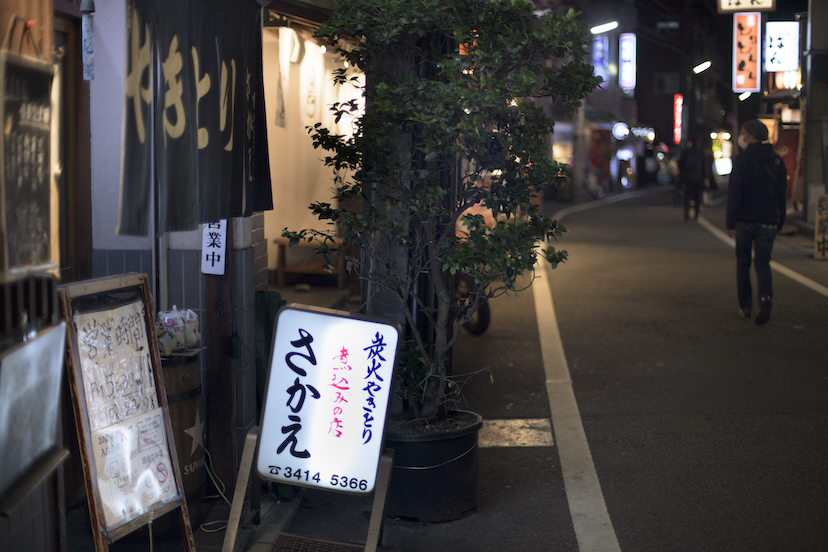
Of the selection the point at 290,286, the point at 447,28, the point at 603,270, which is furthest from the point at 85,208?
the point at 603,270

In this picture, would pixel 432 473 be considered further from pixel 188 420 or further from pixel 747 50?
pixel 747 50

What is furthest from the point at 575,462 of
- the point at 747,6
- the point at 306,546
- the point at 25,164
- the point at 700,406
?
the point at 747,6

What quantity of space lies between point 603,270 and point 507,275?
10404 mm

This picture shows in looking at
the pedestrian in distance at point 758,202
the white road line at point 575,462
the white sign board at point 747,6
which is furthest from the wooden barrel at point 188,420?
the white sign board at point 747,6

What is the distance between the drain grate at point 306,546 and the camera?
14.2ft

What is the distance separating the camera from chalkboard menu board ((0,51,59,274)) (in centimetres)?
247

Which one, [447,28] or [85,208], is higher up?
[447,28]

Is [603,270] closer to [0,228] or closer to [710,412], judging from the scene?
[710,412]

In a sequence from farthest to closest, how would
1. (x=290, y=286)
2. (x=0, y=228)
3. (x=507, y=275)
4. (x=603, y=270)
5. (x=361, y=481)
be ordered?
(x=603, y=270) → (x=290, y=286) → (x=507, y=275) → (x=361, y=481) → (x=0, y=228)

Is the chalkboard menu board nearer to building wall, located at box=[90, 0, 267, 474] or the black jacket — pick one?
building wall, located at box=[90, 0, 267, 474]

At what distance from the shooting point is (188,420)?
4266 millimetres

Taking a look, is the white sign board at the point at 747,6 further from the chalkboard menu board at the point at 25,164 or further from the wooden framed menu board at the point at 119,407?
the chalkboard menu board at the point at 25,164

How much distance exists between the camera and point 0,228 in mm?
2463

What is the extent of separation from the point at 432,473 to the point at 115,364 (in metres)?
1.83
